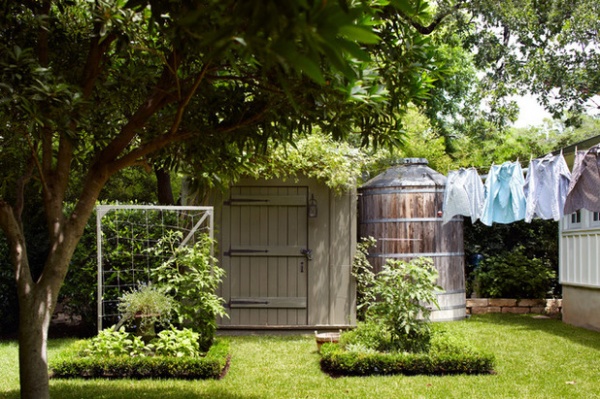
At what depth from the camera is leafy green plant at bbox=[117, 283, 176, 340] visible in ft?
22.0

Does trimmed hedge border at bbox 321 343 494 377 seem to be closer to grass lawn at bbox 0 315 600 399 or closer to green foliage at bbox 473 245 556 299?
grass lawn at bbox 0 315 600 399

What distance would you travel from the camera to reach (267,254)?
9.21 m

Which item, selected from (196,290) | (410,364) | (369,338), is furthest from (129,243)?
(410,364)

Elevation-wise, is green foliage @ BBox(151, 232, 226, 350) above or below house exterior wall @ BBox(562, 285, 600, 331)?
above

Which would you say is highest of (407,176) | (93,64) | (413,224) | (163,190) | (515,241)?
(93,64)

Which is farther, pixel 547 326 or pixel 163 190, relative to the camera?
→ pixel 163 190

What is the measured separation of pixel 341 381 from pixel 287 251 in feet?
11.1

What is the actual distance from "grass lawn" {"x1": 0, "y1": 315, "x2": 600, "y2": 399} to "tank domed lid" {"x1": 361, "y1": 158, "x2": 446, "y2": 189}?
283cm

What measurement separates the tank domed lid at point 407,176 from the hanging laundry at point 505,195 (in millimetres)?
893

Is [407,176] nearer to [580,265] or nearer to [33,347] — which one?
Result: [580,265]

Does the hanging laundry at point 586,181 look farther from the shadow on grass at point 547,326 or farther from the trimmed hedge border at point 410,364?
the trimmed hedge border at point 410,364

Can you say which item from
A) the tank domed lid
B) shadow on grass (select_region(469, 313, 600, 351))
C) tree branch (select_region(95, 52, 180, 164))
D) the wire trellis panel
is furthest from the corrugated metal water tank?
tree branch (select_region(95, 52, 180, 164))

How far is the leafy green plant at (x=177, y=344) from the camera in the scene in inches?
254

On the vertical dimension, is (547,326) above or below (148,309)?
below
